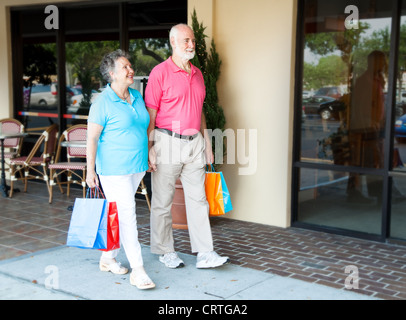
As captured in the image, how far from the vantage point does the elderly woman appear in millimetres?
4160

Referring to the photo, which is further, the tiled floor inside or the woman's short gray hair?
the tiled floor inside

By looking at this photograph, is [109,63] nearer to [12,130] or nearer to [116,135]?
[116,135]

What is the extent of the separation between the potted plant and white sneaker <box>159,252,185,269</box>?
1.27 meters

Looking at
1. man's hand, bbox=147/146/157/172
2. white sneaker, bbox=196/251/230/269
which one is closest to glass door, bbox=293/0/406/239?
white sneaker, bbox=196/251/230/269

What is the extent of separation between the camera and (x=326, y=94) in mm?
6188

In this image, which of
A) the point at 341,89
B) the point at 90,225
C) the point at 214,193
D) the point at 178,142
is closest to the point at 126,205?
the point at 90,225

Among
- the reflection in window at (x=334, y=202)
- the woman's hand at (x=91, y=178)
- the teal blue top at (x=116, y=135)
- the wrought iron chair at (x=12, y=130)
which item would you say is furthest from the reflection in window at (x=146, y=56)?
the woman's hand at (x=91, y=178)

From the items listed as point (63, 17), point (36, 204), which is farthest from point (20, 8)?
point (36, 204)

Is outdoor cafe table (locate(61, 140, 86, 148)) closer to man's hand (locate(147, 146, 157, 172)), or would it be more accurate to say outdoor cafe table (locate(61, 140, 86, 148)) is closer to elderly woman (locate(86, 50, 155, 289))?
man's hand (locate(147, 146, 157, 172))

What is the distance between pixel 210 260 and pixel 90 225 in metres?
1.11

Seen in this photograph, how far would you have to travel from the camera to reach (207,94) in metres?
6.25

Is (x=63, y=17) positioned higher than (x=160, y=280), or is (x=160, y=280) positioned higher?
(x=63, y=17)
